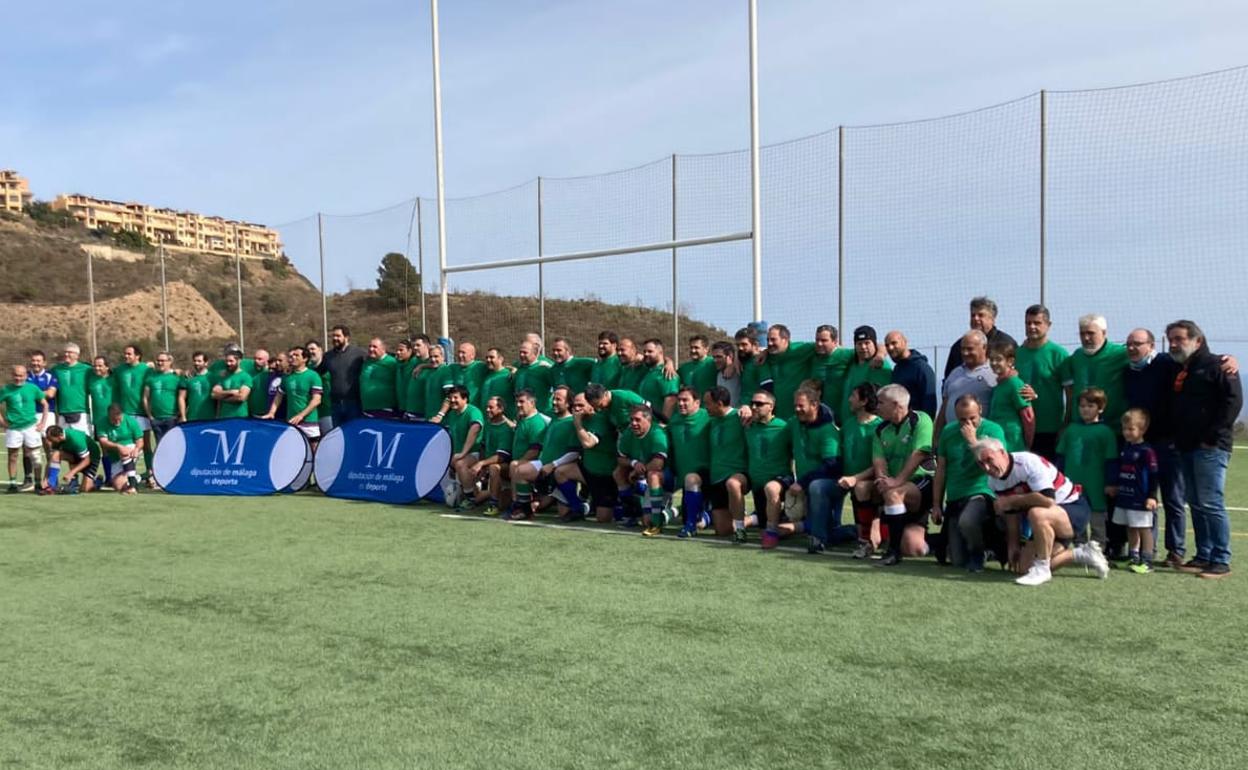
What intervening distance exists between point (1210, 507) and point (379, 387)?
7.95m

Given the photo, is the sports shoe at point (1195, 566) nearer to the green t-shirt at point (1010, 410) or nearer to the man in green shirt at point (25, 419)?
the green t-shirt at point (1010, 410)

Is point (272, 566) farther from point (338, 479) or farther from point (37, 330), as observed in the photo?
point (37, 330)

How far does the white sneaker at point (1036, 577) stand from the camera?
5.62 meters

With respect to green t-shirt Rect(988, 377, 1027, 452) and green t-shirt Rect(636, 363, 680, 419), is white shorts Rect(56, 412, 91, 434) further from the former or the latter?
green t-shirt Rect(988, 377, 1027, 452)

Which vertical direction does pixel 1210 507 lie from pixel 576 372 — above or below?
below

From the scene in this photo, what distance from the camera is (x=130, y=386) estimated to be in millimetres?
11359

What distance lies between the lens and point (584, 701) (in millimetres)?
3652

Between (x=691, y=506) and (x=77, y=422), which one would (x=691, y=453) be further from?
(x=77, y=422)

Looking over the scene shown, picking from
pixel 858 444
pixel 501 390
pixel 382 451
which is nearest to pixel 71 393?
pixel 382 451

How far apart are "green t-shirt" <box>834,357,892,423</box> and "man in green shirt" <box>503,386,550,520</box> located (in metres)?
2.81

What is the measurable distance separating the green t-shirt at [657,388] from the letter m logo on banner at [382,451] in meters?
2.78

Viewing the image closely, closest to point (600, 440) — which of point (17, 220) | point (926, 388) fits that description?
point (926, 388)

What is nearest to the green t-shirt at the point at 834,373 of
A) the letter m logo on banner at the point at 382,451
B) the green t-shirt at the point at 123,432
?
the letter m logo on banner at the point at 382,451

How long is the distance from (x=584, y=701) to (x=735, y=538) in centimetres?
392
